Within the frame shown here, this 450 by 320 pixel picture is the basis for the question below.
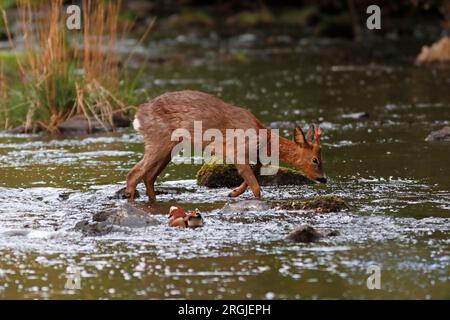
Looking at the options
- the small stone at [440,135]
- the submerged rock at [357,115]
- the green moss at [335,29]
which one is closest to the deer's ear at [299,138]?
the small stone at [440,135]

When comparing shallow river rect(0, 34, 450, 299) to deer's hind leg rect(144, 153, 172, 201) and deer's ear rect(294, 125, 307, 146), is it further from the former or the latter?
deer's ear rect(294, 125, 307, 146)

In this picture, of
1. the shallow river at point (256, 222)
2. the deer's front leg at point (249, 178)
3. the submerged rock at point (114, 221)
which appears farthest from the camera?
the deer's front leg at point (249, 178)

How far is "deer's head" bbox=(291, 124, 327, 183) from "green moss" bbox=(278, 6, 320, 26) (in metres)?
23.7

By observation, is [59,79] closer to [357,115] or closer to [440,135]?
[357,115]

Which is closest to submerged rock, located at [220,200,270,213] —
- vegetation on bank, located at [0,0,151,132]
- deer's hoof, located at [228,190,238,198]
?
deer's hoof, located at [228,190,238,198]

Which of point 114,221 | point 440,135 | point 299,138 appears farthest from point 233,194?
point 440,135

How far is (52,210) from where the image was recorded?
10.1 m

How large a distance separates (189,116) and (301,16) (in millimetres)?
25538

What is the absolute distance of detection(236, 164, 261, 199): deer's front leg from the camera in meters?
10.5

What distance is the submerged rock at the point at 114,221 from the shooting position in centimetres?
902

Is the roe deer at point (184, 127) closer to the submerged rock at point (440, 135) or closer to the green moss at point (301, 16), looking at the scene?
the submerged rock at point (440, 135)

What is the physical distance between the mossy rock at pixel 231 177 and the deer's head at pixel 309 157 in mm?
367

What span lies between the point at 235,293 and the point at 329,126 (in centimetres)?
860
